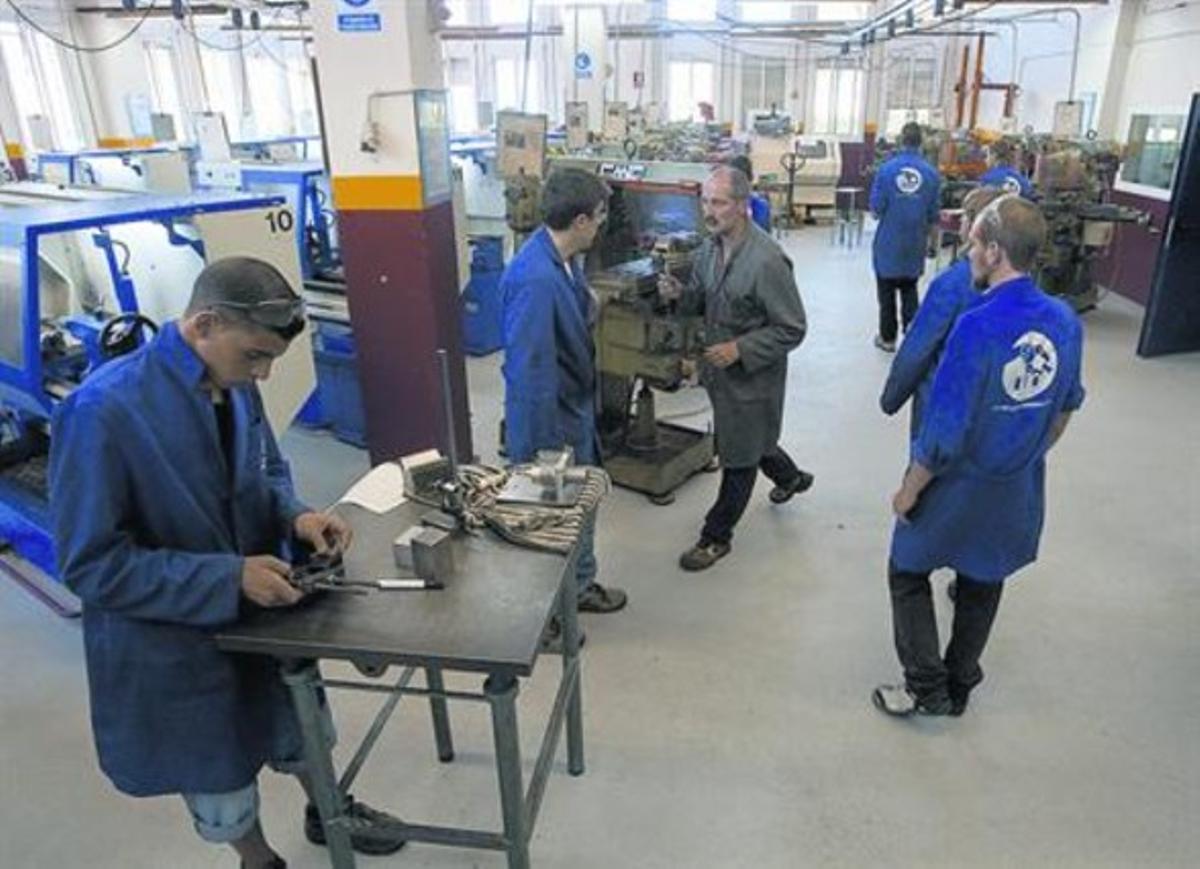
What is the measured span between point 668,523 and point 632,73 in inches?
434

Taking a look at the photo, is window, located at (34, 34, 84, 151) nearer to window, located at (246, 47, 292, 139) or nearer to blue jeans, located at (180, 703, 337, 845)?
window, located at (246, 47, 292, 139)

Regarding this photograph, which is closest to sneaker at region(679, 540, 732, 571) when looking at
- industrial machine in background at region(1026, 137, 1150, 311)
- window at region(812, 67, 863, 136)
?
industrial machine in background at region(1026, 137, 1150, 311)

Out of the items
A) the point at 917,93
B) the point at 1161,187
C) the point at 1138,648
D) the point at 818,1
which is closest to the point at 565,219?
the point at 1138,648

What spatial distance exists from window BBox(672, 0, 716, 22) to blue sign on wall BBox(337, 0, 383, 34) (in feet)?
31.0

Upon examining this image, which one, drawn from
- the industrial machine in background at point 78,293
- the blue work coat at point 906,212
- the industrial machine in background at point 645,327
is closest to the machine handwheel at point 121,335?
the industrial machine in background at point 78,293

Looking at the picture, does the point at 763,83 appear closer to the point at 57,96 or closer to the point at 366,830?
the point at 57,96

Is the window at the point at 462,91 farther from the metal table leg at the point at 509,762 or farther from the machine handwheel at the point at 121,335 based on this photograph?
the metal table leg at the point at 509,762

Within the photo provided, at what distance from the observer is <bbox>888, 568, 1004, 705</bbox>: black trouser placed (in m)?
2.18

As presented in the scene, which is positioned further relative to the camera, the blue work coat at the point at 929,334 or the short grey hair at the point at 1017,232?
the blue work coat at the point at 929,334

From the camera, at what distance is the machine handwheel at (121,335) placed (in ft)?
8.30

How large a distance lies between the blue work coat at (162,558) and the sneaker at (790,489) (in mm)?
2486

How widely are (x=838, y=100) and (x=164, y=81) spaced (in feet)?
33.1

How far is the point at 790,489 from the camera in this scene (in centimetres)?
358

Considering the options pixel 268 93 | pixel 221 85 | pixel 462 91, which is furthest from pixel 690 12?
pixel 221 85
